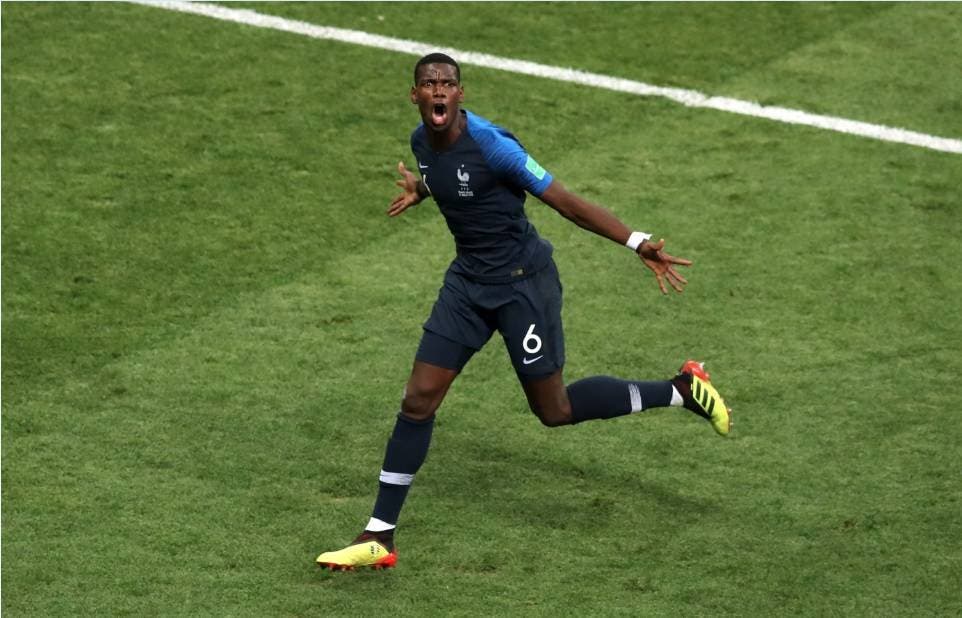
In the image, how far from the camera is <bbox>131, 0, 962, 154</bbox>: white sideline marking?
13586 mm

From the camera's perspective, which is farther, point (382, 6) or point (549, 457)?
point (382, 6)

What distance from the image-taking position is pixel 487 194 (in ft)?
28.9

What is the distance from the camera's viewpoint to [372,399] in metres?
10.5

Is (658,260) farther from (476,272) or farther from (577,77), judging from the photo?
(577,77)

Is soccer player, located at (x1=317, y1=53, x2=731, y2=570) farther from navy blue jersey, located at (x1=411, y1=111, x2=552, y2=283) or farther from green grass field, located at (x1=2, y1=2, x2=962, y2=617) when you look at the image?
green grass field, located at (x1=2, y1=2, x2=962, y2=617)

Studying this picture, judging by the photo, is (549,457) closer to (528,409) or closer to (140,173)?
(528,409)

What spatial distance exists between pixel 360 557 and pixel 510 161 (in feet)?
6.37

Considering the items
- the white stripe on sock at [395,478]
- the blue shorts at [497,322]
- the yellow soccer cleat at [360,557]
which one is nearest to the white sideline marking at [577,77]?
the blue shorts at [497,322]

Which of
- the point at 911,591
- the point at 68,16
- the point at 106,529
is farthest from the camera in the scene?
the point at 68,16

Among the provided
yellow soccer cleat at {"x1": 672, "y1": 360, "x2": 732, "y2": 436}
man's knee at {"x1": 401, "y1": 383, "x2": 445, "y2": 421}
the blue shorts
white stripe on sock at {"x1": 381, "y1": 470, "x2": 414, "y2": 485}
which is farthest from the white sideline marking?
white stripe on sock at {"x1": 381, "y1": 470, "x2": 414, "y2": 485}

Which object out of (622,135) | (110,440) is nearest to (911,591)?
(110,440)

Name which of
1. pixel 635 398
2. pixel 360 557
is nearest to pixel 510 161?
pixel 635 398

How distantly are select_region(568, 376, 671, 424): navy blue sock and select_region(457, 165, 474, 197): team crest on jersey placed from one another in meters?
1.22

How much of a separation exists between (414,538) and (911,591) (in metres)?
2.32
